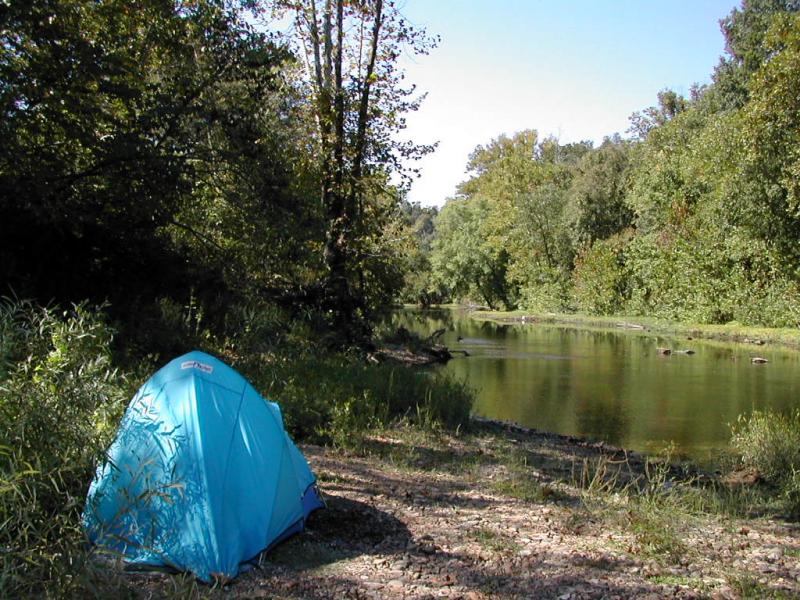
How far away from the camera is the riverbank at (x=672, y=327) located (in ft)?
92.6

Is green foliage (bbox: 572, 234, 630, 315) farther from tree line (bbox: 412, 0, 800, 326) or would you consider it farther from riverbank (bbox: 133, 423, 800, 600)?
riverbank (bbox: 133, 423, 800, 600)

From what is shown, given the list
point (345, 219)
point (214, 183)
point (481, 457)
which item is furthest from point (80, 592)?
point (345, 219)

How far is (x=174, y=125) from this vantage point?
12.1 meters

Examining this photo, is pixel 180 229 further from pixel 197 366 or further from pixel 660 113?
pixel 660 113

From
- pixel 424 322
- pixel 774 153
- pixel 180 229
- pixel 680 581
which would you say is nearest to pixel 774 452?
pixel 680 581

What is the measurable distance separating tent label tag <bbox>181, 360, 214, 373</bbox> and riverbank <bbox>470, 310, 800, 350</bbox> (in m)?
26.4

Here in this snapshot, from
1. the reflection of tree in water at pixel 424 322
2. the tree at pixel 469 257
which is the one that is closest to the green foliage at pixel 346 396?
the reflection of tree in water at pixel 424 322

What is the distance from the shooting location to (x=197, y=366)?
16.9ft

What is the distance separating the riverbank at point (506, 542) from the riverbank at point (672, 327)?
76.7 ft

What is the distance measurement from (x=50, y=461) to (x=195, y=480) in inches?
36.4

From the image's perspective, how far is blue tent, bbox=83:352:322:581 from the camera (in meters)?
4.51

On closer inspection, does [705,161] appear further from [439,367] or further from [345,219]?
[345,219]

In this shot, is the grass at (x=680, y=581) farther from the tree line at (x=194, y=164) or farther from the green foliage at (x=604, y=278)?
the green foliage at (x=604, y=278)

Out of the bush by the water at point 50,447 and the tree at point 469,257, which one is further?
the tree at point 469,257
